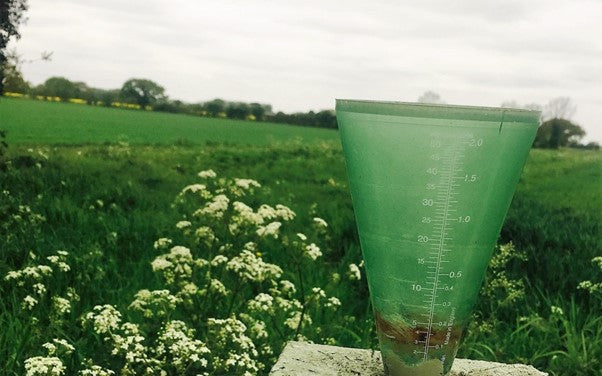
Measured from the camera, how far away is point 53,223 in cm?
559

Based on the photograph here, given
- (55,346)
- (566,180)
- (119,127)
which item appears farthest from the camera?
(119,127)

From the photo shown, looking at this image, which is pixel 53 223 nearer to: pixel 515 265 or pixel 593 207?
pixel 515 265

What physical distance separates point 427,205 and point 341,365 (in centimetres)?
70

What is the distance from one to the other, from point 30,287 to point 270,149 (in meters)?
6.26

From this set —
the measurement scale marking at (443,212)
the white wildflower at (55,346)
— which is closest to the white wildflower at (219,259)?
the white wildflower at (55,346)

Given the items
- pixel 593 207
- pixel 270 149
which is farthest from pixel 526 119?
A: pixel 270 149

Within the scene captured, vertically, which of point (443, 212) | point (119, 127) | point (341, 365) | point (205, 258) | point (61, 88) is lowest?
point (205, 258)

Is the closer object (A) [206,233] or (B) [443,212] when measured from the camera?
(B) [443,212]

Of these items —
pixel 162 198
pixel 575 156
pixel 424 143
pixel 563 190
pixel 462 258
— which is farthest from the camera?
pixel 575 156

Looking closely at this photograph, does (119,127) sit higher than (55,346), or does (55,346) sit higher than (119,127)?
(119,127)

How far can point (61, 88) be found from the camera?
1008cm

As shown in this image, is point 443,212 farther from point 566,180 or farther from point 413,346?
point 566,180

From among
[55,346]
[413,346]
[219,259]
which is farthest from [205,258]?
[413,346]

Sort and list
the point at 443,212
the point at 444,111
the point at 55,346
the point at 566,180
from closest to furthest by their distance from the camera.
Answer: the point at 444,111
the point at 443,212
the point at 55,346
the point at 566,180
